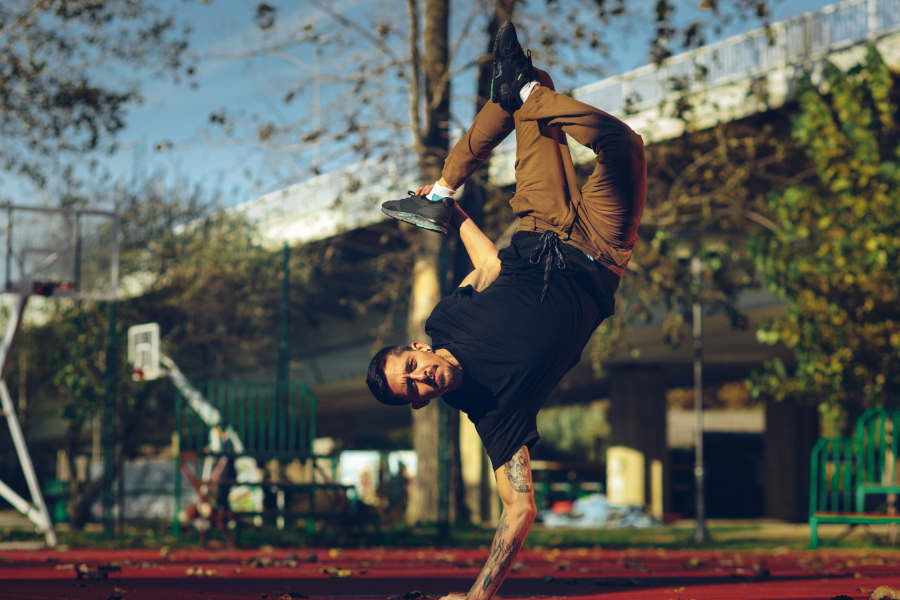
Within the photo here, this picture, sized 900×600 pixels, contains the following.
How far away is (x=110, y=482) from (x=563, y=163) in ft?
32.0

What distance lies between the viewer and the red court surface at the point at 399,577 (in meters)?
5.39

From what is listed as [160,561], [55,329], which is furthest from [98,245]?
Result: [160,561]

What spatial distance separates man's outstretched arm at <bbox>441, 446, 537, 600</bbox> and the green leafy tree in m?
9.51

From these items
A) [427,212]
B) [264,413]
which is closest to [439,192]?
[427,212]

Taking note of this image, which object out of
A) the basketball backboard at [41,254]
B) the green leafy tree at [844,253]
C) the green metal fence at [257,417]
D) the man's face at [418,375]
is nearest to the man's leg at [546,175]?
the man's face at [418,375]

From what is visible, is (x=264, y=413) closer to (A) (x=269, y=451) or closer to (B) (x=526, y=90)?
(A) (x=269, y=451)

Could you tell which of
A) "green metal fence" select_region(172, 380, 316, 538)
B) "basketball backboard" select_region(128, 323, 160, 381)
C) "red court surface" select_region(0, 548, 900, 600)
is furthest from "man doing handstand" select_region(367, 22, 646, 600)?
"basketball backboard" select_region(128, 323, 160, 381)

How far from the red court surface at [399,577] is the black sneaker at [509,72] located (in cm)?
225

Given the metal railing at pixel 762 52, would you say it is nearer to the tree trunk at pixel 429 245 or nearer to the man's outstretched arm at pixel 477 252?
the tree trunk at pixel 429 245

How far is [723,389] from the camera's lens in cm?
4966

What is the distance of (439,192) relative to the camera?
199 inches

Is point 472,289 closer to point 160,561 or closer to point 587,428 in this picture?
point 160,561

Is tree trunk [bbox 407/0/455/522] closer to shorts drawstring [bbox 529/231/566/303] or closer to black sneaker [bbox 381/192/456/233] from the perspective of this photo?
black sneaker [bbox 381/192/456/233]

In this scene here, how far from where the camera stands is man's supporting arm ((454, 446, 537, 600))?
4.48 meters
